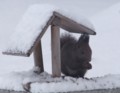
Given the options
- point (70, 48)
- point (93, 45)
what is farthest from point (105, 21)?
point (70, 48)

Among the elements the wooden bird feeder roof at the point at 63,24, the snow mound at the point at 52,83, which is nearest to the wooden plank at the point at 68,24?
the wooden bird feeder roof at the point at 63,24

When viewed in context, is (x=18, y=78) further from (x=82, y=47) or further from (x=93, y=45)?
(x=93, y=45)

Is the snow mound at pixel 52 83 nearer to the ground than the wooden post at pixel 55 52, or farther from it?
nearer to the ground

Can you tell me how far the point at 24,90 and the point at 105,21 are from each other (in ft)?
20.2

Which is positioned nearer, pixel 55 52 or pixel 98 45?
pixel 55 52

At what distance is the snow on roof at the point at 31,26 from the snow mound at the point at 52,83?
0.21m

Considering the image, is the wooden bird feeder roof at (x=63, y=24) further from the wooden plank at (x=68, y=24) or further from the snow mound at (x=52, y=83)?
the snow mound at (x=52, y=83)

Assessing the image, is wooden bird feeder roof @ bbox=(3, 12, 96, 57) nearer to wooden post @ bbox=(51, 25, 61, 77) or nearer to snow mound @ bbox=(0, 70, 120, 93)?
wooden post @ bbox=(51, 25, 61, 77)

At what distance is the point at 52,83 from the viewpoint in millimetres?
2877

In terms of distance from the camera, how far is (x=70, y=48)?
3.24 m

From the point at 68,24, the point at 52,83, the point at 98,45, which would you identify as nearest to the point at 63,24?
the point at 68,24

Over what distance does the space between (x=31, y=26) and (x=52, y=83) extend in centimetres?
44

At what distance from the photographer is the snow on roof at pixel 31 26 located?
9.70 feet

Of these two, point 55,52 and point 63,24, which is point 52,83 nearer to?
point 55,52
